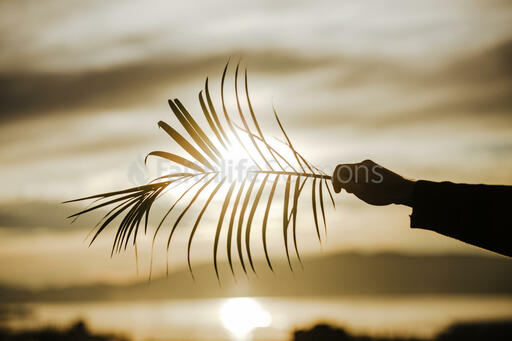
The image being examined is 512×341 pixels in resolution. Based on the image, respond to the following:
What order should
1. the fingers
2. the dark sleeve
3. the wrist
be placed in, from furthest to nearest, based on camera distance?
the fingers < the wrist < the dark sleeve

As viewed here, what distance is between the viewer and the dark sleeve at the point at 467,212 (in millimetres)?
2893

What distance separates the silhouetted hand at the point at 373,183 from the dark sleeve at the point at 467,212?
107mm

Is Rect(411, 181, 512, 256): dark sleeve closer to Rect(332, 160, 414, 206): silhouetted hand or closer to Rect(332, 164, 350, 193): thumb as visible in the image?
Rect(332, 160, 414, 206): silhouetted hand

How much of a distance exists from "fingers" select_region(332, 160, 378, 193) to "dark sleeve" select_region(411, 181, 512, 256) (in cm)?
33

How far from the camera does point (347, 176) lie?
3.43 m

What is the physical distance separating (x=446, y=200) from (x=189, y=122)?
1795 millimetres

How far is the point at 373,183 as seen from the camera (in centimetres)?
332

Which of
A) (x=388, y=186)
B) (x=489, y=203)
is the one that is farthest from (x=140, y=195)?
(x=489, y=203)

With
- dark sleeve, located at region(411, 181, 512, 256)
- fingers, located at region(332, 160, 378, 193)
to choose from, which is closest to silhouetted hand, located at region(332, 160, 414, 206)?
fingers, located at region(332, 160, 378, 193)

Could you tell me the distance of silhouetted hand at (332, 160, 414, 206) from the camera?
10.7 ft

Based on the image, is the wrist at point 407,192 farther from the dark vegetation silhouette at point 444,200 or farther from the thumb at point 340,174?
the thumb at point 340,174

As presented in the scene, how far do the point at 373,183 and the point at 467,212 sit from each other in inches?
24.3

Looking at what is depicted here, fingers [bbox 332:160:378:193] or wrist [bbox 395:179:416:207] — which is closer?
wrist [bbox 395:179:416:207]

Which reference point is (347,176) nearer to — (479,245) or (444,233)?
(444,233)
